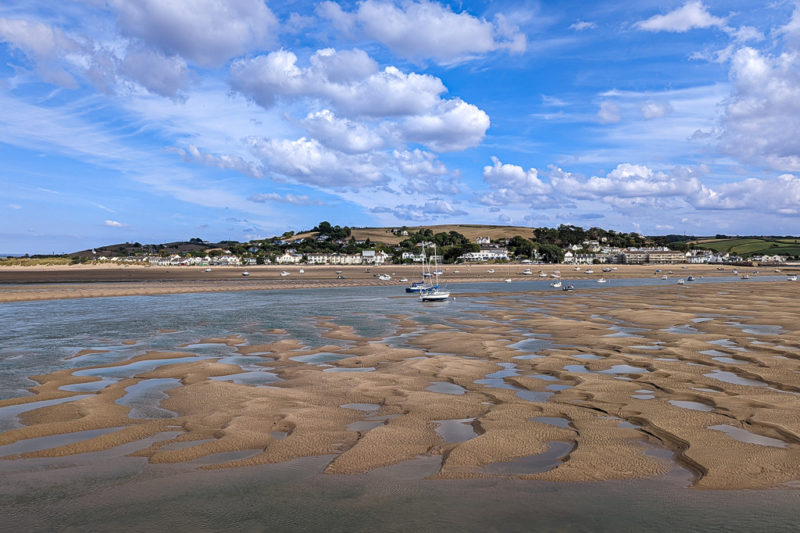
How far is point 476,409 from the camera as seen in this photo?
610 inches

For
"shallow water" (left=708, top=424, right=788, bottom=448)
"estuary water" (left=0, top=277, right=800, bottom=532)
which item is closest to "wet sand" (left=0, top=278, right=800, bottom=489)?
"shallow water" (left=708, top=424, right=788, bottom=448)

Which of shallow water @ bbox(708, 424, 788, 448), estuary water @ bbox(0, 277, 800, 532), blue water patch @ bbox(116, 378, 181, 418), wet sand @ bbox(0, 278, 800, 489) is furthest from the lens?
blue water patch @ bbox(116, 378, 181, 418)

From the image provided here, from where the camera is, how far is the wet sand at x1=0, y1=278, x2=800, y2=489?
37.9 feet

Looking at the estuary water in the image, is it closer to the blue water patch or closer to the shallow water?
the shallow water

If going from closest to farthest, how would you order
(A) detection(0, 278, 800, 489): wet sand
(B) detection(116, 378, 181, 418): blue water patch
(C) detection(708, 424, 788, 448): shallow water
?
(A) detection(0, 278, 800, 489): wet sand → (C) detection(708, 424, 788, 448): shallow water → (B) detection(116, 378, 181, 418): blue water patch

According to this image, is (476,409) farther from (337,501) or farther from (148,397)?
(148,397)

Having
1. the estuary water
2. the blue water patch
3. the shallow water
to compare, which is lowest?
the shallow water

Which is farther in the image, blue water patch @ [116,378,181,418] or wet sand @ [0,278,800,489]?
blue water patch @ [116,378,181,418]

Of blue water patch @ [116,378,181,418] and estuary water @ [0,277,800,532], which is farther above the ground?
blue water patch @ [116,378,181,418]

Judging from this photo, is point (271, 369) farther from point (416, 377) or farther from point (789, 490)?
point (789, 490)

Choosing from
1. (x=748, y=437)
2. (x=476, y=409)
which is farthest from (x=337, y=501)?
(x=748, y=437)

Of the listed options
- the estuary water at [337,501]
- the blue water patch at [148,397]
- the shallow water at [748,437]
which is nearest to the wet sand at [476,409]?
the shallow water at [748,437]

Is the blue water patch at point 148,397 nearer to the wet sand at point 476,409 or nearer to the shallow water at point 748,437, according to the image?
the wet sand at point 476,409

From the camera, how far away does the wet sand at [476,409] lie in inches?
455
